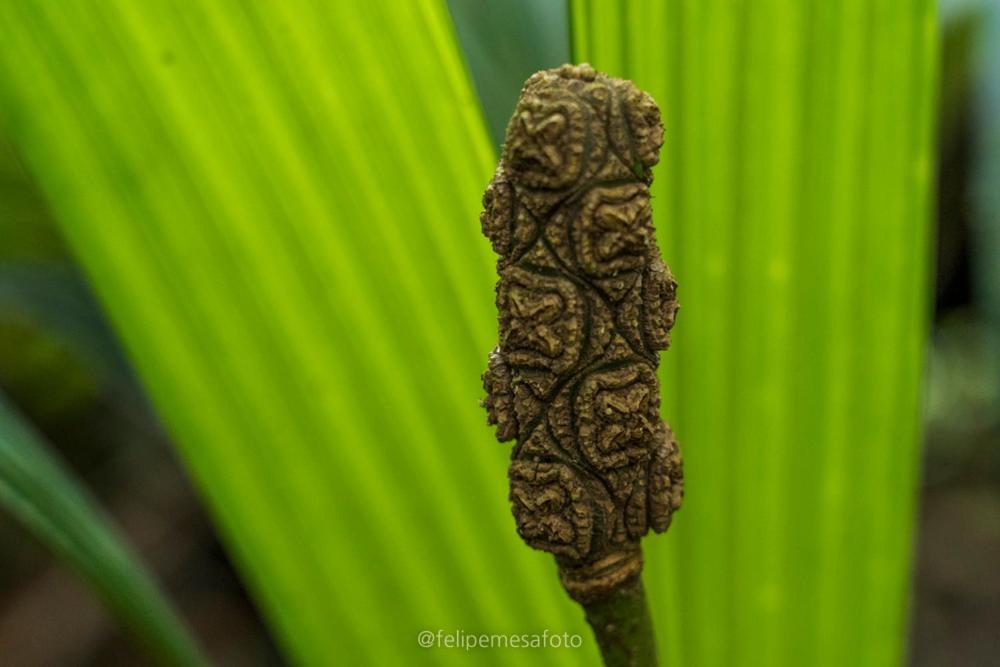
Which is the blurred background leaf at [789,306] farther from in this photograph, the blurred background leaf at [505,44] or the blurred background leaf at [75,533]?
the blurred background leaf at [75,533]

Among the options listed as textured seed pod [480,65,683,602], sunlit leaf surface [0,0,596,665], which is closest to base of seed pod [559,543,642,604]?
textured seed pod [480,65,683,602]

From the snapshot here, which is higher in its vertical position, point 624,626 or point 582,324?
point 582,324

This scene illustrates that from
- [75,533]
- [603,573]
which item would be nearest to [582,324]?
[603,573]

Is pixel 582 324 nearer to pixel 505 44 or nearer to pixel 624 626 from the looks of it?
pixel 624 626

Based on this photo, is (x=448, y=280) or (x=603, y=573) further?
(x=448, y=280)

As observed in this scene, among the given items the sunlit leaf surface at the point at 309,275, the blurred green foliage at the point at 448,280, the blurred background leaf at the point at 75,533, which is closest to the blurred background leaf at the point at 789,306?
the blurred green foliage at the point at 448,280

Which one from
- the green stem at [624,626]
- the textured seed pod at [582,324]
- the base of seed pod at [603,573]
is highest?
the textured seed pod at [582,324]
